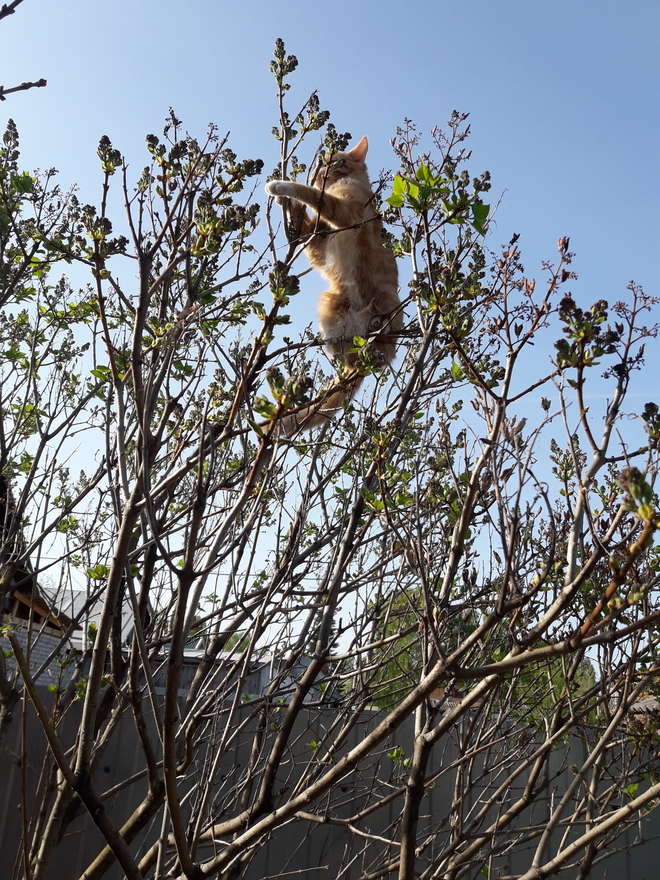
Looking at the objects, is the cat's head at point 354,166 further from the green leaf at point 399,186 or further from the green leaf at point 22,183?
the green leaf at point 399,186

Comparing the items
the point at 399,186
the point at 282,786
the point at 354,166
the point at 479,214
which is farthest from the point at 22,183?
the point at 282,786

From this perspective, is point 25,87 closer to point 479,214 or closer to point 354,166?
point 479,214

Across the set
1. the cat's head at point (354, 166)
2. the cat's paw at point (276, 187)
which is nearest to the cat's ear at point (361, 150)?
the cat's head at point (354, 166)

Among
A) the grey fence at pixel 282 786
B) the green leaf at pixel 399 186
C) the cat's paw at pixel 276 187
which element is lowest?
the grey fence at pixel 282 786

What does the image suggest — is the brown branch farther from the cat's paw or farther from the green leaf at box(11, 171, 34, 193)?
the green leaf at box(11, 171, 34, 193)

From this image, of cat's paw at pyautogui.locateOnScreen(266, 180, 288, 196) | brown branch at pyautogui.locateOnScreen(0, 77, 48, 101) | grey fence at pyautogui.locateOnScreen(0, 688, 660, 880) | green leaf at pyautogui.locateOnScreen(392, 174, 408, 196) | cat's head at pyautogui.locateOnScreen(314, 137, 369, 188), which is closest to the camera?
brown branch at pyautogui.locateOnScreen(0, 77, 48, 101)

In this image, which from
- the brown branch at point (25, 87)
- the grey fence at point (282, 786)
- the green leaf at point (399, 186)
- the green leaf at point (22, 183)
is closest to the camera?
the brown branch at point (25, 87)

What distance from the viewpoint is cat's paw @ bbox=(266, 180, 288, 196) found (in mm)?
2791

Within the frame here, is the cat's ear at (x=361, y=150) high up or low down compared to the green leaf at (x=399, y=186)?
up

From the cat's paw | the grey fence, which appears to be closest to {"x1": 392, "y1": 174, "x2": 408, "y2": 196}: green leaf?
the cat's paw

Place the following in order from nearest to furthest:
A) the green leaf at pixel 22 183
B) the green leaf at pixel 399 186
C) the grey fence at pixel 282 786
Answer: the green leaf at pixel 399 186 → the green leaf at pixel 22 183 → the grey fence at pixel 282 786

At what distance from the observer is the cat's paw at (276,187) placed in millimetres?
2791

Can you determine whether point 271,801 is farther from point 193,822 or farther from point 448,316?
point 448,316

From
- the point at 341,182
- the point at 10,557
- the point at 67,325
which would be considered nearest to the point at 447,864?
the point at 10,557
